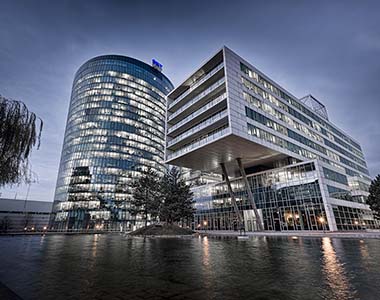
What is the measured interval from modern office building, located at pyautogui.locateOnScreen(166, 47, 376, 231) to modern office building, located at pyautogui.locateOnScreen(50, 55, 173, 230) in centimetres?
4479

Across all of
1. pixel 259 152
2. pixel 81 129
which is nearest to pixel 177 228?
pixel 259 152

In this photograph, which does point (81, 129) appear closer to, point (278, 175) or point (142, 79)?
point (142, 79)

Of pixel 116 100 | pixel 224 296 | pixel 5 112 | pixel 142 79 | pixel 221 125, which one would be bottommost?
pixel 224 296

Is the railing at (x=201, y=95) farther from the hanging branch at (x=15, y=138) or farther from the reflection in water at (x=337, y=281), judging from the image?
the reflection in water at (x=337, y=281)

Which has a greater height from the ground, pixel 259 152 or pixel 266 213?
pixel 259 152

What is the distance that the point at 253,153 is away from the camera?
45469mm

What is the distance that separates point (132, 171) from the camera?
97.4m

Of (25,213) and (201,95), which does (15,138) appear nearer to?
(201,95)

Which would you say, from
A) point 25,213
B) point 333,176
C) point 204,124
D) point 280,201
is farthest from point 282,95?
point 25,213

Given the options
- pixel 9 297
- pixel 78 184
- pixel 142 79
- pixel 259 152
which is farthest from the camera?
pixel 142 79

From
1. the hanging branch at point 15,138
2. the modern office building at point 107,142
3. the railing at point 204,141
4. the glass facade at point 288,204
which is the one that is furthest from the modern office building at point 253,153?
the modern office building at point 107,142

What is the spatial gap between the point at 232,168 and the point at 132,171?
56.2 m

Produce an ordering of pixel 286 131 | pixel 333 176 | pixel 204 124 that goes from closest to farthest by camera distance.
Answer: pixel 204 124 → pixel 333 176 → pixel 286 131

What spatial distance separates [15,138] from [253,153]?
41.0 metres
